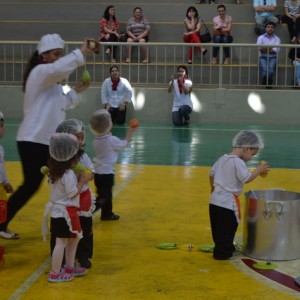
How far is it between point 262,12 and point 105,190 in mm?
13004

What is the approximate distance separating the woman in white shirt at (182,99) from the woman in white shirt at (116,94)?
1084mm

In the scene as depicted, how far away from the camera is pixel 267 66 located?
55.9 ft

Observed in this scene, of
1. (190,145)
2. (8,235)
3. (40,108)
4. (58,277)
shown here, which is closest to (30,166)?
(40,108)

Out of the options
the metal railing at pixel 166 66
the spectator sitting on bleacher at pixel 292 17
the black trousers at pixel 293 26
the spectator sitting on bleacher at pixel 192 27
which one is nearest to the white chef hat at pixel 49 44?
the metal railing at pixel 166 66

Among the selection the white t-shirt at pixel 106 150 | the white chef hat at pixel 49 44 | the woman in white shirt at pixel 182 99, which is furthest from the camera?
the woman in white shirt at pixel 182 99

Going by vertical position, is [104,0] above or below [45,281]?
above

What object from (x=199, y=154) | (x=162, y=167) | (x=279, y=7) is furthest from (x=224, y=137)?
(x=279, y=7)

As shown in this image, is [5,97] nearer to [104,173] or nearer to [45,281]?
[104,173]

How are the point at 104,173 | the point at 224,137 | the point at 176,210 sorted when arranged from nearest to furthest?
the point at 104,173 → the point at 176,210 → the point at 224,137

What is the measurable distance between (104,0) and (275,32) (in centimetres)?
556

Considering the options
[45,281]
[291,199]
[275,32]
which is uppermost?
[275,32]

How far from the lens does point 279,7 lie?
782 inches

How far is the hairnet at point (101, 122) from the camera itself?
23.0ft

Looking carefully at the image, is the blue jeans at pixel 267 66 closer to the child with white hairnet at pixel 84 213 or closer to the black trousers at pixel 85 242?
the child with white hairnet at pixel 84 213
